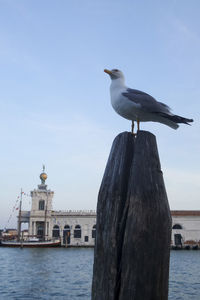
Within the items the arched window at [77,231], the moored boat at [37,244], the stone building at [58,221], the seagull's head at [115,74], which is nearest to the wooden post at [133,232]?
the seagull's head at [115,74]

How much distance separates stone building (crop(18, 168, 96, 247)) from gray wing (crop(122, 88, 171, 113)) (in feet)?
181

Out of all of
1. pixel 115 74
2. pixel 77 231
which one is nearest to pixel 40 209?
pixel 77 231

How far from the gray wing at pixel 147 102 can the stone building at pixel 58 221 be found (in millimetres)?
55072

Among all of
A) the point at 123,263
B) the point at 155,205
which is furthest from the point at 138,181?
the point at 123,263

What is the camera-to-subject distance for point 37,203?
57.2 metres

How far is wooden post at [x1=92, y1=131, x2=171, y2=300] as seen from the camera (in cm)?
147

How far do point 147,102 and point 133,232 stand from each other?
1.34 metres

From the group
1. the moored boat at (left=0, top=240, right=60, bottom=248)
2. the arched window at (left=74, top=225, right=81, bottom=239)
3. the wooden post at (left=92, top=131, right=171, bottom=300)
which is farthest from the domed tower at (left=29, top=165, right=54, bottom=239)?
the wooden post at (left=92, top=131, right=171, bottom=300)

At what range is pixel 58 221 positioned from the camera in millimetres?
57531

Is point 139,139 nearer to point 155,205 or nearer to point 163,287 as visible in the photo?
point 155,205

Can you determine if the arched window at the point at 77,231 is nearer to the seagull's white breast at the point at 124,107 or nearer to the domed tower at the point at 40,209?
the domed tower at the point at 40,209

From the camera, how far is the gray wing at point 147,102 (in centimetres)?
250

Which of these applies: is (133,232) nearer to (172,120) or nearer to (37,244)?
(172,120)

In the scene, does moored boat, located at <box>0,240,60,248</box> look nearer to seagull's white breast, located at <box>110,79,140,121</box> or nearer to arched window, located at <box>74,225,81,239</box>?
arched window, located at <box>74,225,81,239</box>
